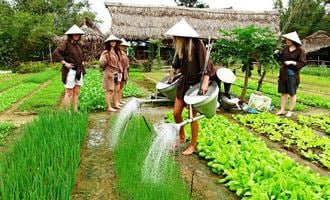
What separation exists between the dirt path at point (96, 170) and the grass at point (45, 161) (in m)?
0.32

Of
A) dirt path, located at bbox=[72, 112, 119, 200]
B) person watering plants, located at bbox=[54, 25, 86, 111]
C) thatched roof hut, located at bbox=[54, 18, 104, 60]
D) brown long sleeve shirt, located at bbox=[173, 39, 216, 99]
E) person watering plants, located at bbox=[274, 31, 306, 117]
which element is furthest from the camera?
thatched roof hut, located at bbox=[54, 18, 104, 60]

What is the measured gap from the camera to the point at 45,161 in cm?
305

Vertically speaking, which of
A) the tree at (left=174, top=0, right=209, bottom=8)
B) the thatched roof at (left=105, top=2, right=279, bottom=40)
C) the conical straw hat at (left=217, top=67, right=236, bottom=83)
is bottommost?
the conical straw hat at (left=217, top=67, right=236, bottom=83)

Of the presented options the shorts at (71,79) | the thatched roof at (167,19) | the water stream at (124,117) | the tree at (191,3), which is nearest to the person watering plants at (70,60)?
the shorts at (71,79)

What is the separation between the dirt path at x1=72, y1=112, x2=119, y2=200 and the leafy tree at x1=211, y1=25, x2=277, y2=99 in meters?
Result: 3.46

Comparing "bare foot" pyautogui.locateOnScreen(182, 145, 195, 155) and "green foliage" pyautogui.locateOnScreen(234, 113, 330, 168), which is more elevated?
"bare foot" pyautogui.locateOnScreen(182, 145, 195, 155)

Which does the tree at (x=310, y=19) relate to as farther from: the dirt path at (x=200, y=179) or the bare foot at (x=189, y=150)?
the dirt path at (x=200, y=179)

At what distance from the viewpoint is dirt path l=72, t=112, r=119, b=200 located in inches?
132

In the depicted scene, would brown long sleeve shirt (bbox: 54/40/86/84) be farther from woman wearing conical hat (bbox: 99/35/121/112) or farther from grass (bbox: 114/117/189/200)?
grass (bbox: 114/117/189/200)

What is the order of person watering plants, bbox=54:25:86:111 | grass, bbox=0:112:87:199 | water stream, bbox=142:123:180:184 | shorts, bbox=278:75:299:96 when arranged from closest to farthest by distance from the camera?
1. grass, bbox=0:112:87:199
2. water stream, bbox=142:123:180:184
3. person watering plants, bbox=54:25:86:111
4. shorts, bbox=278:75:299:96

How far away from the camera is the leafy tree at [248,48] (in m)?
7.63

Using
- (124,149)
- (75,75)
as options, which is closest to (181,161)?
(124,149)

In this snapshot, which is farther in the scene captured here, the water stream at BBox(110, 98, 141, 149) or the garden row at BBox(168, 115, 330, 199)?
the water stream at BBox(110, 98, 141, 149)


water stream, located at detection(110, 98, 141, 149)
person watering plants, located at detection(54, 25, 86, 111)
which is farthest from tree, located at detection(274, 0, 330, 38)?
water stream, located at detection(110, 98, 141, 149)
